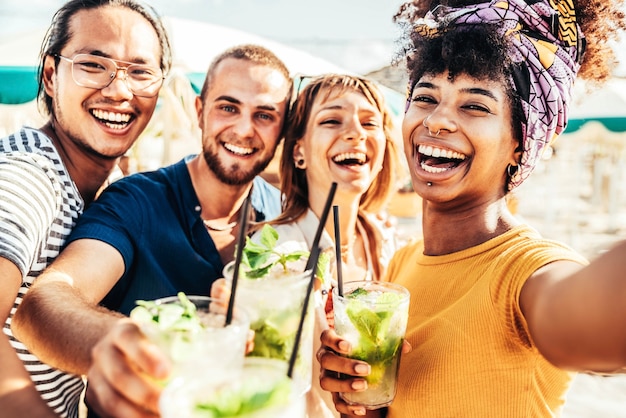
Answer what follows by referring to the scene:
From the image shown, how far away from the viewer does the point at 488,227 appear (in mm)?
2057

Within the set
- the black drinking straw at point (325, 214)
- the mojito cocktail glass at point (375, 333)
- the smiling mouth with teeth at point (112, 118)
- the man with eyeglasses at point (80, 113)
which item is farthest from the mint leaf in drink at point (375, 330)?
the smiling mouth with teeth at point (112, 118)

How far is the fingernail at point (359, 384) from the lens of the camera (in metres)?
1.79

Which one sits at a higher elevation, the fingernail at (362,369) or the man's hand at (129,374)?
the man's hand at (129,374)

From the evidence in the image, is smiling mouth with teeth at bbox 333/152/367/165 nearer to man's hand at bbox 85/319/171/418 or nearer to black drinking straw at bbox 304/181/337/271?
black drinking straw at bbox 304/181/337/271

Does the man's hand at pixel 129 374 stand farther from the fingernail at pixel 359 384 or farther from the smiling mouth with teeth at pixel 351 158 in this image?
the smiling mouth with teeth at pixel 351 158

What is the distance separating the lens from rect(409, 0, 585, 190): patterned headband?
6.35ft

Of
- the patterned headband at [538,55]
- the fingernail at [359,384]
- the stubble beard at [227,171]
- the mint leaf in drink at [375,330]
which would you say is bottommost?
the fingernail at [359,384]

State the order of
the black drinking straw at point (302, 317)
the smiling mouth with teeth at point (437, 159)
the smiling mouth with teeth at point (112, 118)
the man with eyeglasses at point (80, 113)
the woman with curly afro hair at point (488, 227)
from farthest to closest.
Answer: the smiling mouth with teeth at point (112, 118)
the man with eyeglasses at point (80, 113)
the smiling mouth with teeth at point (437, 159)
the woman with curly afro hair at point (488, 227)
the black drinking straw at point (302, 317)

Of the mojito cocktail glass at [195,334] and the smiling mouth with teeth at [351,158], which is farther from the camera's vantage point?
the smiling mouth with teeth at [351,158]

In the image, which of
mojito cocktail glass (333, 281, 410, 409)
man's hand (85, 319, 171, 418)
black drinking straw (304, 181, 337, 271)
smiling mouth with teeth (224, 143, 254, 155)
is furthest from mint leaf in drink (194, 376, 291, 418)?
smiling mouth with teeth (224, 143, 254, 155)

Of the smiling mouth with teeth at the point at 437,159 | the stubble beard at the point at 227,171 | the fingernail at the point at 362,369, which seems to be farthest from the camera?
the stubble beard at the point at 227,171

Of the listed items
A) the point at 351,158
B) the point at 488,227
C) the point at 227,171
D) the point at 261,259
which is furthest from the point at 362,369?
the point at 227,171

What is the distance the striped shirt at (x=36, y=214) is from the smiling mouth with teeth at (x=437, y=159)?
166 centimetres

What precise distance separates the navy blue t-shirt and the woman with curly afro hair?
1065 millimetres
